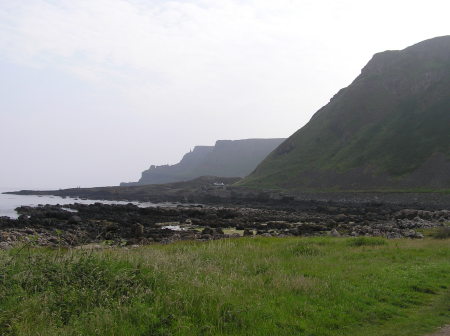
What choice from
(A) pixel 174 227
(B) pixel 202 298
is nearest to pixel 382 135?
(A) pixel 174 227

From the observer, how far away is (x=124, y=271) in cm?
1125

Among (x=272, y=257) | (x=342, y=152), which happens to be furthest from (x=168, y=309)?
(x=342, y=152)

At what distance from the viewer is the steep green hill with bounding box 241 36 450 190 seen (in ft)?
391

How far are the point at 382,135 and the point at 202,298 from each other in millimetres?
150794

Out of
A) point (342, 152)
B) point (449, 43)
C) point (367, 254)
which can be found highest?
point (449, 43)

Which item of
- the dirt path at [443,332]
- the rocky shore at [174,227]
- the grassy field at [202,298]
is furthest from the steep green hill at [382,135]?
the dirt path at [443,332]

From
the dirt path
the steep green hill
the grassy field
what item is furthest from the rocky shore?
the steep green hill

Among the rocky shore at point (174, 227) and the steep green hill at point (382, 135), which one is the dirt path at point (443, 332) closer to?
the rocky shore at point (174, 227)

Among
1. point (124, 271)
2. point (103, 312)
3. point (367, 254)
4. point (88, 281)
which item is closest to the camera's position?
point (103, 312)

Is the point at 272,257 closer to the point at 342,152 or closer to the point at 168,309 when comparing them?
the point at 168,309

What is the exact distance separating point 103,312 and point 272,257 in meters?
10.2

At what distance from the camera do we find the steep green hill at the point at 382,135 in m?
119

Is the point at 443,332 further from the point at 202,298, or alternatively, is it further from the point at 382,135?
the point at 382,135

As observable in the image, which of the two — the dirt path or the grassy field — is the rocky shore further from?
the dirt path
